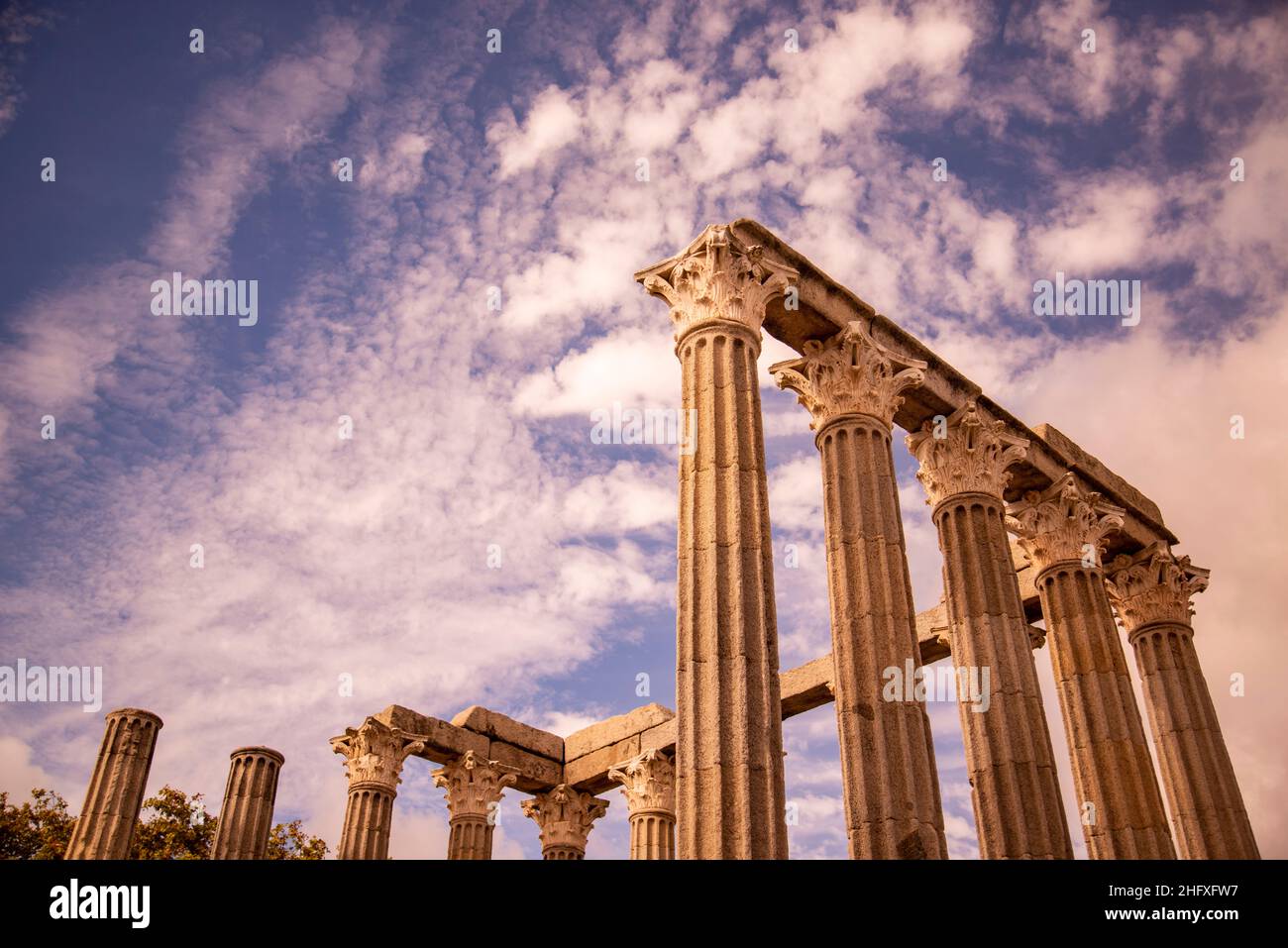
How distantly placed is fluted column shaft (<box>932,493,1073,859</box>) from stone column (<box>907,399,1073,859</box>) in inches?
0.8

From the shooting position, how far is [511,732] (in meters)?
36.4

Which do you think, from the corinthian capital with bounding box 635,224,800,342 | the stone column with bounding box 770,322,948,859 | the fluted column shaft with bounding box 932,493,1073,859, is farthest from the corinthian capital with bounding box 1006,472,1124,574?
the corinthian capital with bounding box 635,224,800,342

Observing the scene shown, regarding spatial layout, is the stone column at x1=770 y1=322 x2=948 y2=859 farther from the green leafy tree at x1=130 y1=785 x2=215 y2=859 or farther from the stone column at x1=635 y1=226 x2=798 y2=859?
the green leafy tree at x1=130 y1=785 x2=215 y2=859

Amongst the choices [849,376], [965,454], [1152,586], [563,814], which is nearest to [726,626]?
[849,376]

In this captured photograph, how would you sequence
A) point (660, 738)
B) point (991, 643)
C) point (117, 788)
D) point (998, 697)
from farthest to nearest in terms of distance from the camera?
point (660, 738), point (117, 788), point (991, 643), point (998, 697)

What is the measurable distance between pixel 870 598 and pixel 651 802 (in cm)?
1744

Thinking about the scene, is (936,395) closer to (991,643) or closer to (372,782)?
(991,643)

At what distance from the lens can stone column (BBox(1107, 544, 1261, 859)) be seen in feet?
79.3

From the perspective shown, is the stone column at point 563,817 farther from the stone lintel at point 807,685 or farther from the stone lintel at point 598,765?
the stone lintel at point 807,685

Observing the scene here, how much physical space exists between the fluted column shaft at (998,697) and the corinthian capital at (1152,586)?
718cm
